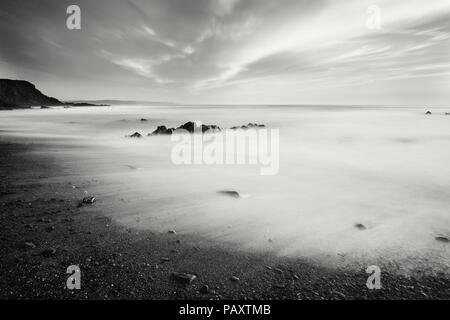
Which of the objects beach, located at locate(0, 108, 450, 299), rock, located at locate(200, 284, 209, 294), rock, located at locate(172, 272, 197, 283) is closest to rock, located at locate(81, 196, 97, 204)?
beach, located at locate(0, 108, 450, 299)

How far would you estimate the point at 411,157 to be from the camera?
11328 millimetres

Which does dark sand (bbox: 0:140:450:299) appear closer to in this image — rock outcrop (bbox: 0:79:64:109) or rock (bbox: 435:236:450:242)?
rock (bbox: 435:236:450:242)

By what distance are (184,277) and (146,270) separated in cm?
46

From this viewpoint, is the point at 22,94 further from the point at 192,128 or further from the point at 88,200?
the point at 88,200

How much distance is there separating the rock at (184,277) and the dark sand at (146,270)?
6 centimetres

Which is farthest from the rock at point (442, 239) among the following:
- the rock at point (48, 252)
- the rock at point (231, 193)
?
the rock at point (48, 252)

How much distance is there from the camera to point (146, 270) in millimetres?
2902

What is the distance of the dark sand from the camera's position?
261cm

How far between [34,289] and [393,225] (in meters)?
4.96

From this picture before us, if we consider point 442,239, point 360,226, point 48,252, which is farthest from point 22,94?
point 442,239

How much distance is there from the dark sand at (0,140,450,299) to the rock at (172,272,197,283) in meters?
0.06

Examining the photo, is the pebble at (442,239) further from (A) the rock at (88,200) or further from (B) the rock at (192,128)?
(B) the rock at (192,128)

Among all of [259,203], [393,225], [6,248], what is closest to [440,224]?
[393,225]

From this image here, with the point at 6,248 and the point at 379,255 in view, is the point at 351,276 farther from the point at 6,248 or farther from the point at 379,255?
the point at 6,248
